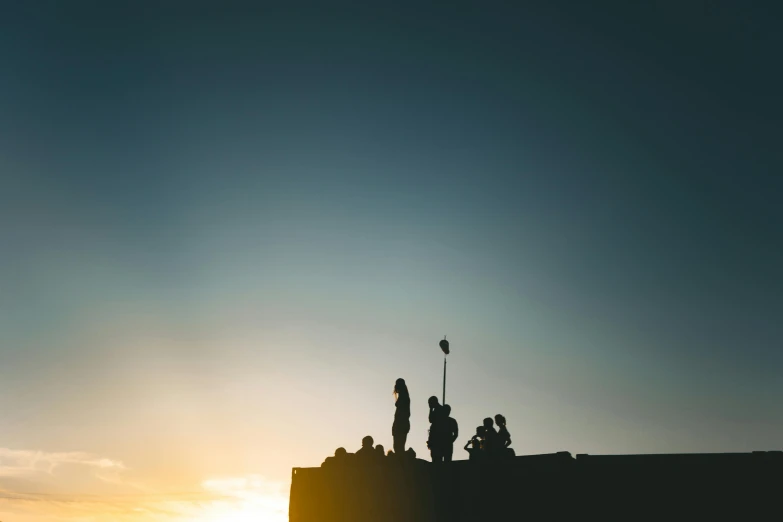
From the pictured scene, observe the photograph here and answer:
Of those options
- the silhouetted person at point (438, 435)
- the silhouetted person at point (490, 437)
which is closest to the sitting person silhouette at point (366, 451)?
the silhouetted person at point (438, 435)

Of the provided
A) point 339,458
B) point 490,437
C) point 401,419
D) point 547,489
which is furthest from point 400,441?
point 547,489

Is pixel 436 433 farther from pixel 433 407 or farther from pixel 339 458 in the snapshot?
pixel 339 458

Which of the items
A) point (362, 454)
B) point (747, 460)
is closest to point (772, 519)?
point (747, 460)

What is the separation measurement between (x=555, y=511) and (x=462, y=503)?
1681 mm

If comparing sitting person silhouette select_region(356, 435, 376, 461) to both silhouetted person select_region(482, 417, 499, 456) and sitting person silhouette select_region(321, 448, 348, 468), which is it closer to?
sitting person silhouette select_region(321, 448, 348, 468)

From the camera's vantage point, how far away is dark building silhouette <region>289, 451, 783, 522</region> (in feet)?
29.5

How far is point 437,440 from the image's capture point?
1255cm

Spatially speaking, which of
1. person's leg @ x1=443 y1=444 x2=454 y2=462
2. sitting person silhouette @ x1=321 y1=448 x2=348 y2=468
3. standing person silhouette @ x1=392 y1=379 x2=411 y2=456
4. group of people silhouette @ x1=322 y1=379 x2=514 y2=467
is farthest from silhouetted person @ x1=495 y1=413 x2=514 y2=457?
sitting person silhouette @ x1=321 y1=448 x2=348 y2=468

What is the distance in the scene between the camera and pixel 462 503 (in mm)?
10883

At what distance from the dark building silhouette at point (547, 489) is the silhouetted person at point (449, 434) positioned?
3.06ft

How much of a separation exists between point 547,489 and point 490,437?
2.34 metres

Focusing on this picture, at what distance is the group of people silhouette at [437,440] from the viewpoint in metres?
12.2

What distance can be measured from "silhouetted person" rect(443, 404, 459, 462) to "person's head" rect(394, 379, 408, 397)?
1.06 m

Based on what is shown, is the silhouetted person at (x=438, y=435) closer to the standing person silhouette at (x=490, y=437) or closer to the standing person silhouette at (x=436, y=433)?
the standing person silhouette at (x=436, y=433)
